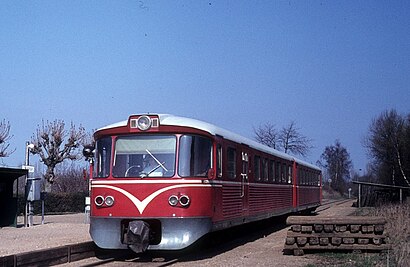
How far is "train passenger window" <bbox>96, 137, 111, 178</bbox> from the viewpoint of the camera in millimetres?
13211

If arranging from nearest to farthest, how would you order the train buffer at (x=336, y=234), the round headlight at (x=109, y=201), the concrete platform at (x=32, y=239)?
1. the round headlight at (x=109, y=201)
2. the train buffer at (x=336, y=234)
3. the concrete platform at (x=32, y=239)

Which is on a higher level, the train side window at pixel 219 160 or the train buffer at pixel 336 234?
the train side window at pixel 219 160

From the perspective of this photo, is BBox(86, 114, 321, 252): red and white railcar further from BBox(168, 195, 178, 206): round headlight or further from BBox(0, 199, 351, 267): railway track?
BBox(0, 199, 351, 267): railway track

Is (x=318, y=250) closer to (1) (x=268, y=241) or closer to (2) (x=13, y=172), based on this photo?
(1) (x=268, y=241)

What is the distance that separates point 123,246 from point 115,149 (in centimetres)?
204

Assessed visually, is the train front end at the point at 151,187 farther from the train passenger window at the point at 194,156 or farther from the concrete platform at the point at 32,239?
the concrete platform at the point at 32,239

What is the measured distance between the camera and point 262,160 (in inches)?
741

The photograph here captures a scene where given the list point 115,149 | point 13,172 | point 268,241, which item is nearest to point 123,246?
point 115,149

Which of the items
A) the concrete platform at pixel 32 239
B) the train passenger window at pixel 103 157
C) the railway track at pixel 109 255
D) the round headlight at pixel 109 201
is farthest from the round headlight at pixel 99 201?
the concrete platform at pixel 32 239

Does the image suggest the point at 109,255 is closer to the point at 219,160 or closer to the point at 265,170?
the point at 219,160

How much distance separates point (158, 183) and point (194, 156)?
95 cm

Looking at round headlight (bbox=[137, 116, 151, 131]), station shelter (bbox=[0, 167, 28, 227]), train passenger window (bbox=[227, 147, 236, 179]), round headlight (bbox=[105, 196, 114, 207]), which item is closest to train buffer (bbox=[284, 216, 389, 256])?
Answer: train passenger window (bbox=[227, 147, 236, 179])

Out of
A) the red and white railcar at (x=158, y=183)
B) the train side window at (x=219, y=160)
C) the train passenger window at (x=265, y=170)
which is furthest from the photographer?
the train passenger window at (x=265, y=170)

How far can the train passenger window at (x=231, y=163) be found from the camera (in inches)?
576
